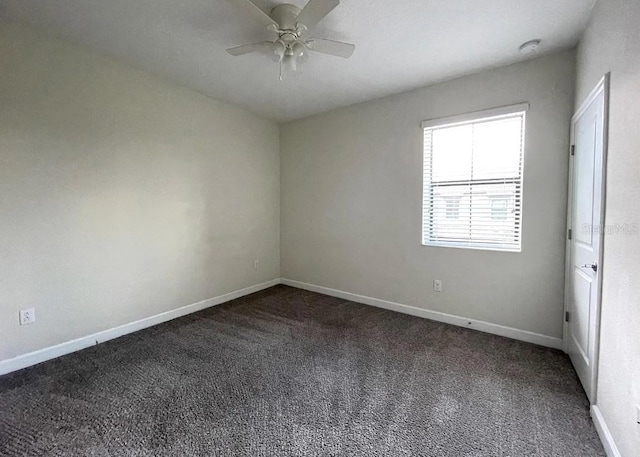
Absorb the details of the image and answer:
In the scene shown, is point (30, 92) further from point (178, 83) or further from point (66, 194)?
point (178, 83)

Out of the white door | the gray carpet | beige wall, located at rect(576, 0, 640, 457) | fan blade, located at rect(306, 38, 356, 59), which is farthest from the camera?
fan blade, located at rect(306, 38, 356, 59)

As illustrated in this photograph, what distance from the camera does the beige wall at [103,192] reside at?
7.41 feet

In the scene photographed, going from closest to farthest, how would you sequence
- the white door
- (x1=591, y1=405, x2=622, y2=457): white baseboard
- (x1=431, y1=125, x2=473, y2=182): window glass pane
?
(x1=591, y1=405, x2=622, y2=457): white baseboard, the white door, (x1=431, y1=125, x2=473, y2=182): window glass pane

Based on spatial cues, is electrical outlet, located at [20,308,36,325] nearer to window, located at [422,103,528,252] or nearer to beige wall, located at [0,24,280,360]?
beige wall, located at [0,24,280,360]

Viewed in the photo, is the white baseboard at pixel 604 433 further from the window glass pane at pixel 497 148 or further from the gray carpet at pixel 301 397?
the window glass pane at pixel 497 148

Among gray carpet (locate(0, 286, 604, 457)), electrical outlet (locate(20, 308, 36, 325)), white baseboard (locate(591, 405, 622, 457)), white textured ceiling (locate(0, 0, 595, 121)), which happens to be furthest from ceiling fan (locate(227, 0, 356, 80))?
white baseboard (locate(591, 405, 622, 457))

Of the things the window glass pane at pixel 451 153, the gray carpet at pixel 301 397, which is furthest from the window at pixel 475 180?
the gray carpet at pixel 301 397

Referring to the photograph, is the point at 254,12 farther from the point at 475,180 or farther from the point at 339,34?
the point at 475,180

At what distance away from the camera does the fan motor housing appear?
1986mm

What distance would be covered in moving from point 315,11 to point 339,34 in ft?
2.01

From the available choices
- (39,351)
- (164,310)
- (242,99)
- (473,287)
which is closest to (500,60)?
(473,287)

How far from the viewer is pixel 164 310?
10.7 feet

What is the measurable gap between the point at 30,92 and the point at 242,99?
199 cm

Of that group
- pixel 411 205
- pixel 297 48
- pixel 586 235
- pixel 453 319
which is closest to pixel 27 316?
pixel 297 48
